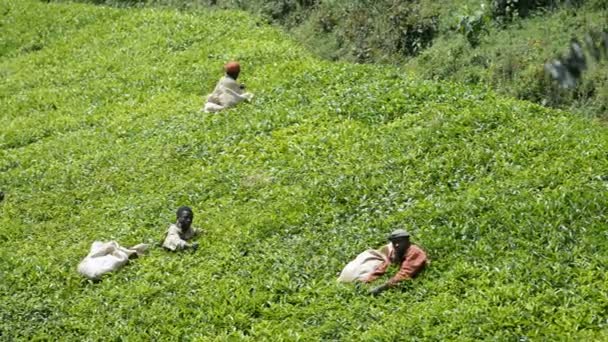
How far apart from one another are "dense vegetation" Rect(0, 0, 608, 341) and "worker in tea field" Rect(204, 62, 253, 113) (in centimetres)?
29

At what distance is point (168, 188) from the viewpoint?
14.3 m

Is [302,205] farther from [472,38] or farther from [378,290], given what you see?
[472,38]

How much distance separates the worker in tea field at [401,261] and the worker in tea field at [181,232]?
295 centimetres

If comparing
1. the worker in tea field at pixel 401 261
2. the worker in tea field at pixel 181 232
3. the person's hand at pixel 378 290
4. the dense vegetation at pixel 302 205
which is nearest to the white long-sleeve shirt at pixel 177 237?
the worker in tea field at pixel 181 232

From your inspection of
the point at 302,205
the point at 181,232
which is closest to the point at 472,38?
the point at 302,205

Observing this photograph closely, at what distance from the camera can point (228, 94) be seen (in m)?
16.9

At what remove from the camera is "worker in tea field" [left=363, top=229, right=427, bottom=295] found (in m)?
10.4

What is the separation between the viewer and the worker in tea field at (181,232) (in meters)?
12.3

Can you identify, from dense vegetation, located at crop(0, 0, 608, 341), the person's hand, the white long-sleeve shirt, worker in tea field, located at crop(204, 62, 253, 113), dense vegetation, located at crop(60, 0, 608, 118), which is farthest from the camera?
worker in tea field, located at crop(204, 62, 253, 113)

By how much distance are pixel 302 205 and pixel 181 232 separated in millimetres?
1776

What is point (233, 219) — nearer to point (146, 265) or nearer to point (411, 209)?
point (146, 265)

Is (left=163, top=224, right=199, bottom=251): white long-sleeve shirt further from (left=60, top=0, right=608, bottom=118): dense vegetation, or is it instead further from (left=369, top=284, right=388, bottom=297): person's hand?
(left=60, top=0, right=608, bottom=118): dense vegetation

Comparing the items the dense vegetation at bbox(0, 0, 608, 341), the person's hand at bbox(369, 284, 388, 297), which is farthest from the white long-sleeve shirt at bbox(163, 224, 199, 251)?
the person's hand at bbox(369, 284, 388, 297)

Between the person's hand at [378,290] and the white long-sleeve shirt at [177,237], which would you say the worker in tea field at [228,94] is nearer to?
the white long-sleeve shirt at [177,237]
